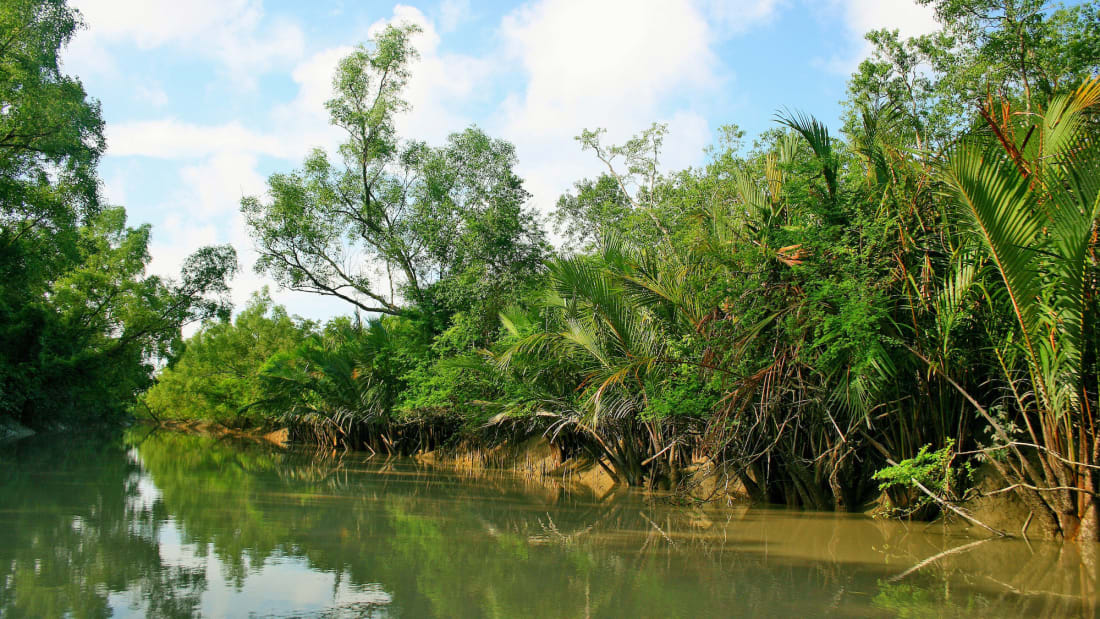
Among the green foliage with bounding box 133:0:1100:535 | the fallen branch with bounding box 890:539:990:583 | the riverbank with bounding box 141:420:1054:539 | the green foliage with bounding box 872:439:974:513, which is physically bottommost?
the fallen branch with bounding box 890:539:990:583

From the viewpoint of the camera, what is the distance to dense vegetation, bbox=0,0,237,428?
1580 cm

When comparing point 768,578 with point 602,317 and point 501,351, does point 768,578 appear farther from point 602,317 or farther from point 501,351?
point 501,351

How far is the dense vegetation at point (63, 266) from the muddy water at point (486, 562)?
34.6 feet

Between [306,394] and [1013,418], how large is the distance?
19.1 metres

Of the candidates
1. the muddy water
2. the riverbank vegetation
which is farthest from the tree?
the muddy water

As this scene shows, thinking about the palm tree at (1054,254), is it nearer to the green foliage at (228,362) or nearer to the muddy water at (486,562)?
the muddy water at (486,562)

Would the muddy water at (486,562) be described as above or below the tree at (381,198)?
below

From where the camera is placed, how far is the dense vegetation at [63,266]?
1580 cm

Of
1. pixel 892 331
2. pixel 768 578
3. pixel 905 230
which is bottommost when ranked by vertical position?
pixel 768 578

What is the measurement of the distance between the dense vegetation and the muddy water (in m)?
10.5

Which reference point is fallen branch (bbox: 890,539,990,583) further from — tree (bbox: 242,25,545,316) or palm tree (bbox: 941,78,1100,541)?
tree (bbox: 242,25,545,316)

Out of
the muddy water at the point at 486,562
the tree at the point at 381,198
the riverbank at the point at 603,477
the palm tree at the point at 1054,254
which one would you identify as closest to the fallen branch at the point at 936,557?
the muddy water at the point at 486,562

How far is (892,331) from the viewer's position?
6617 mm

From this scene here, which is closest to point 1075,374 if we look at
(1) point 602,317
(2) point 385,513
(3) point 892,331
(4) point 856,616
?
(3) point 892,331
